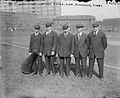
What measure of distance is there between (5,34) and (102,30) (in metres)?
1.96

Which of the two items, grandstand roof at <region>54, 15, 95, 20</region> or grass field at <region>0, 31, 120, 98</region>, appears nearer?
grass field at <region>0, 31, 120, 98</region>

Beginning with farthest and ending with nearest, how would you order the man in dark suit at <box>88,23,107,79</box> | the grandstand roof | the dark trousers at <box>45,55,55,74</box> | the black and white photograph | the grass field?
the dark trousers at <box>45,55,55,74</box>
the man in dark suit at <box>88,23,107,79</box>
the grandstand roof
the black and white photograph
the grass field

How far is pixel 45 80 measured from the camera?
184 inches

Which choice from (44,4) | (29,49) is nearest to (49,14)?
(44,4)

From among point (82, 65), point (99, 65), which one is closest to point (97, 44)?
point (99, 65)

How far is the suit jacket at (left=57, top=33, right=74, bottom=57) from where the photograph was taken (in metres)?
4.89

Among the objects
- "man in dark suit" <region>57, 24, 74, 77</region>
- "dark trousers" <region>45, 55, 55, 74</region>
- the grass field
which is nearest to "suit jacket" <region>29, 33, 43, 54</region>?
the grass field

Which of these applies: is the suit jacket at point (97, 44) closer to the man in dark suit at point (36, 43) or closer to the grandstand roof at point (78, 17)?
the grandstand roof at point (78, 17)

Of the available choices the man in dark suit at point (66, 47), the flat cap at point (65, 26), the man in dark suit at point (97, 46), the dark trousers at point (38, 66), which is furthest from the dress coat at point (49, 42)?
the man in dark suit at point (97, 46)

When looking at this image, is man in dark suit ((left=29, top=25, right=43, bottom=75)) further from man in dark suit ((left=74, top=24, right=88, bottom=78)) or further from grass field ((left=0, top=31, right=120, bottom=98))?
man in dark suit ((left=74, top=24, right=88, bottom=78))

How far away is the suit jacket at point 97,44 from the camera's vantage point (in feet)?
15.5

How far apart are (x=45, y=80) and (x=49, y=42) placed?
0.85m

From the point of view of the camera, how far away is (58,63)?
5.16m

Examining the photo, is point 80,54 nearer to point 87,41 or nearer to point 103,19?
point 87,41
